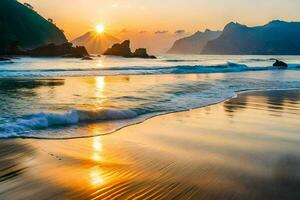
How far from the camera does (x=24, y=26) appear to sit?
147 metres

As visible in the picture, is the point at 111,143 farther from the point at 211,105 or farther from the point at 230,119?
the point at 211,105

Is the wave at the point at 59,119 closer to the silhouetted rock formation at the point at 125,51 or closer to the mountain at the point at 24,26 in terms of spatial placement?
the silhouetted rock formation at the point at 125,51

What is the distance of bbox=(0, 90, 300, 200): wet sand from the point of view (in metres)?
4.76

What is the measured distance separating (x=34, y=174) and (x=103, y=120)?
15.0ft

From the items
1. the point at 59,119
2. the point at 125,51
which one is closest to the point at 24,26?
the point at 125,51

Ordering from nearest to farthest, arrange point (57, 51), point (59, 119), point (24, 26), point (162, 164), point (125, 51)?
point (162, 164) < point (59, 119) < point (57, 51) < point (125, 51) < point (24, 26)

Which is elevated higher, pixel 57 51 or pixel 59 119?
pixel 59 119

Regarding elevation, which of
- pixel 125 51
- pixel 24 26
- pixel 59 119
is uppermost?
pixel 24 26

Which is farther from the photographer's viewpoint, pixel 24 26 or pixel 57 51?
pixel 24 26

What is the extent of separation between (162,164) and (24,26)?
500 ft

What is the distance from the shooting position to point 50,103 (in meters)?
12.6

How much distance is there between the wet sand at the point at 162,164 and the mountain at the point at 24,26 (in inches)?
4896

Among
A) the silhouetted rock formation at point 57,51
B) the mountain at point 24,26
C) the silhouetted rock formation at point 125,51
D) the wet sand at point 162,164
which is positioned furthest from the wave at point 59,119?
the mountain at point 24,26

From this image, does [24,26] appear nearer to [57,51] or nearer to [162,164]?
[57,51]
